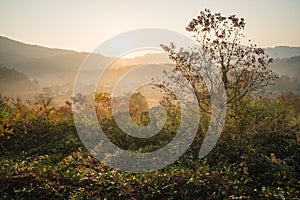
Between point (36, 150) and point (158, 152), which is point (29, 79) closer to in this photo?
point (36, 150)

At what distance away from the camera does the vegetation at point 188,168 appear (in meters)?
4.34

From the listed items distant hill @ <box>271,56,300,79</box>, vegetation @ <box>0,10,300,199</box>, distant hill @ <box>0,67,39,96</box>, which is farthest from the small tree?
distant hill @ <box>0,67,39,96</box>

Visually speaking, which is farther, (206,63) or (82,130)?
(82,130)

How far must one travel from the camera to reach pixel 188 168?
5.41 m

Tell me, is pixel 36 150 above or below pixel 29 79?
below

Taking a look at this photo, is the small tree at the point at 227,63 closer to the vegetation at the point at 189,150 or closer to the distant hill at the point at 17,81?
the vegetation at the point at 189,150

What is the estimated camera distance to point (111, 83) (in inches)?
509

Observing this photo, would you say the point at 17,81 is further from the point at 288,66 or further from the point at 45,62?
the point at 288,66

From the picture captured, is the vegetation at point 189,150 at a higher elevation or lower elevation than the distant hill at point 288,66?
lower

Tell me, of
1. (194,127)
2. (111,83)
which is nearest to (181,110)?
(194,127)

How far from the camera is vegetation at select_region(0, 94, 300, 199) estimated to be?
4340mm

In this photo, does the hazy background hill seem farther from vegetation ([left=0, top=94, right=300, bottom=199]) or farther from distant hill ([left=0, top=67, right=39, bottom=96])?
vegetation ([left=0, top=94, right=300, bottom=199])

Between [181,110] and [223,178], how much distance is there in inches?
154

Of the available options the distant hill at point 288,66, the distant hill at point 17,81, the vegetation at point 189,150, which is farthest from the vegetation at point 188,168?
the distant hill at point 17,81
